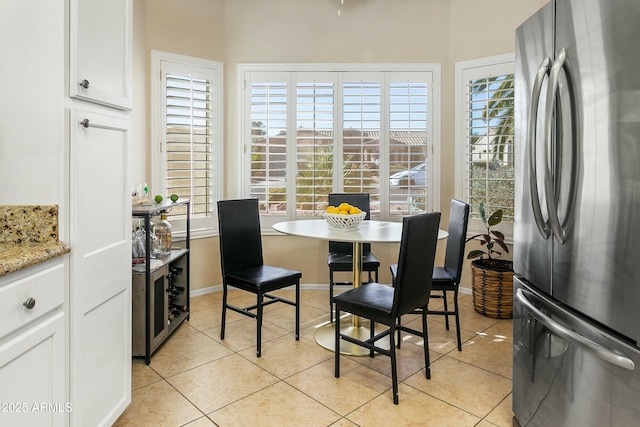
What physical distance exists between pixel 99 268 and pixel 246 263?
1.64m

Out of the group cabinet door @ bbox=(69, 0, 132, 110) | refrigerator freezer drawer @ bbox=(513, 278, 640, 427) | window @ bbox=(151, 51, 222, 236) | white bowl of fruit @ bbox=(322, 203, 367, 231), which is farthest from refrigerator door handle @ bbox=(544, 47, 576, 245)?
window @ bbox=(151, 51, 222, 236)

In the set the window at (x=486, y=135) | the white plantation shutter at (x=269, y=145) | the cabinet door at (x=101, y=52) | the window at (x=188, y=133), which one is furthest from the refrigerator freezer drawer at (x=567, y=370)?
the window at (x=188, y=133)

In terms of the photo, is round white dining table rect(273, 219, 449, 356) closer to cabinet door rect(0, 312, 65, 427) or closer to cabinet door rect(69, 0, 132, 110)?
cabinet door rect(69, 0, 132, 110)

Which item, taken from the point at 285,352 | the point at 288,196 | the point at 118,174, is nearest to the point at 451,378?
the point at 285,352

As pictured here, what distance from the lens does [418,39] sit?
4305mm

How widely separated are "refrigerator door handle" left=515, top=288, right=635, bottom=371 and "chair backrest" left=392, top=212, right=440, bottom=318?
24.4 inches

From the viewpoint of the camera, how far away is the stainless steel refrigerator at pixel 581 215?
4.07 feet

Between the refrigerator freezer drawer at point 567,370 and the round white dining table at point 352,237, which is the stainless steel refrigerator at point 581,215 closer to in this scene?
the refrigerator freezer drawer at point 567,370

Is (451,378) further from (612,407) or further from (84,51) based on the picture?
(84,51)

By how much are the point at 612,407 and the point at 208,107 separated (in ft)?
12.7

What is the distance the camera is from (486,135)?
158 inches

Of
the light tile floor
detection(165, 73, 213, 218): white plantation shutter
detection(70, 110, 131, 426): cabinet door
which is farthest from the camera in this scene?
detection(165, 73, 213, 218): white plantation shutter

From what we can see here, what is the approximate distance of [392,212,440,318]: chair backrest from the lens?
7.47ft

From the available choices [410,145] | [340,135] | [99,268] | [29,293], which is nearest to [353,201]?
[340,135]
